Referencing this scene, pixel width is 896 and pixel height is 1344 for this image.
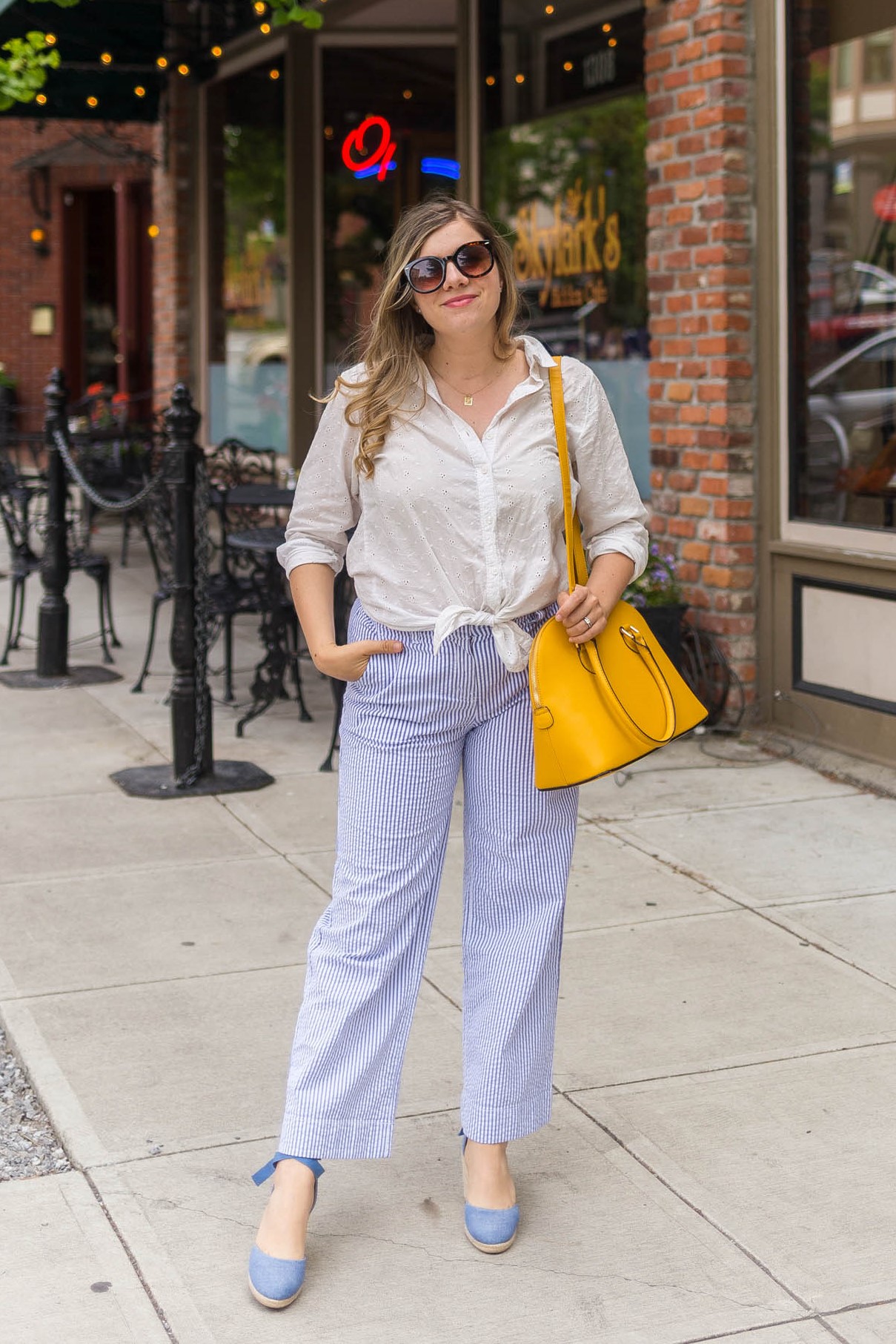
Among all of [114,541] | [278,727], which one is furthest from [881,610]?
[114,541]

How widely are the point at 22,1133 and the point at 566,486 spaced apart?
5.79ft

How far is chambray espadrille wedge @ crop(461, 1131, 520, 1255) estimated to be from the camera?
2.96m

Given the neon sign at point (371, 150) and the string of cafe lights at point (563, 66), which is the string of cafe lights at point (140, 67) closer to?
the neon sign at point (371, 150)

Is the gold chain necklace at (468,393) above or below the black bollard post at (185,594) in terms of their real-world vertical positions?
above

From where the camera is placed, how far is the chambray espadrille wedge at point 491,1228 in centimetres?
296

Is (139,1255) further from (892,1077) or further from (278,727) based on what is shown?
(278,727)

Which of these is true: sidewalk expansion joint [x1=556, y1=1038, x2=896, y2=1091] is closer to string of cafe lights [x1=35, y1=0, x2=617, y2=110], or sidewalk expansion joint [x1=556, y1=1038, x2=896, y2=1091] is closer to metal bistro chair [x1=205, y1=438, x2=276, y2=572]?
metal bistro chair [x1=205, y1=438, x2=276, y2=572]

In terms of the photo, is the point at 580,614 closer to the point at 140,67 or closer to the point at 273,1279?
the point at 273,1279

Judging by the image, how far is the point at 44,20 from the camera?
1030cm

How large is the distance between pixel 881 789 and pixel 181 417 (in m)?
2.77

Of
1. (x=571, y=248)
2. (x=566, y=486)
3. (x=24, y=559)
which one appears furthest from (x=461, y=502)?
(x=24, y=559)

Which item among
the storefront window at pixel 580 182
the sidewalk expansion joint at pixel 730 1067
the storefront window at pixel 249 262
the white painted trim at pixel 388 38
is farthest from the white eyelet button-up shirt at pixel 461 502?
the storefront window at pixel 249 262

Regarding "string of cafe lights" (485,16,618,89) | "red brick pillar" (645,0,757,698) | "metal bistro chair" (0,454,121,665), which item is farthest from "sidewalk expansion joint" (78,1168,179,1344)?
"string of cafe lights" (485,16,618,89)

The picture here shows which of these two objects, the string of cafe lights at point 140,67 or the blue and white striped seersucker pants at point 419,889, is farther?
the string of cafe lights at point 140,67
